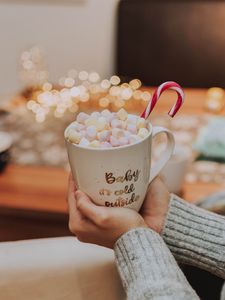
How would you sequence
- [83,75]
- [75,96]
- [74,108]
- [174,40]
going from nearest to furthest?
1. [74,108]
2. [75,96]
3. [174,40]
4. [83,75]

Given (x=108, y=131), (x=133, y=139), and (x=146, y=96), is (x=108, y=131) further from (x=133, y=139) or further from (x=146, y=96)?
(x=146, y=96)

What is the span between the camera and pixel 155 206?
0.90 meters

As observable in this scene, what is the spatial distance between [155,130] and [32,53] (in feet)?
4.17

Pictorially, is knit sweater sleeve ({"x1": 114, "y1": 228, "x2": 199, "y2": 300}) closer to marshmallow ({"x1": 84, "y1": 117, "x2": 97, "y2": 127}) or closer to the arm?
the arm

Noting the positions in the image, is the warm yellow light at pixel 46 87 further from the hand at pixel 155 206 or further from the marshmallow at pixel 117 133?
the marshmallow at pixel 117 133

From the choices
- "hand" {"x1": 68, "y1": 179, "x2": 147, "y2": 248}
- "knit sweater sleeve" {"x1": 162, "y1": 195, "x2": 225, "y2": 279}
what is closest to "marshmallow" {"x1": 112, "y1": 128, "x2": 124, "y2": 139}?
"hand" {"x1": 68, "y1": 179, "x2": 147, "y2": 248}

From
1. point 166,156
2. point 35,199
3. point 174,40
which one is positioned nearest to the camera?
→ point 166,156

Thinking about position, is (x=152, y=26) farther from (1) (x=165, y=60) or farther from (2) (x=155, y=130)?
(2) (x=155, y=130)

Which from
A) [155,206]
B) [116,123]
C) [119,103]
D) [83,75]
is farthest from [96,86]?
[116,123]

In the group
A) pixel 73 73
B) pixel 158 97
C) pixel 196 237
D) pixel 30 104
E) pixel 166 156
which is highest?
pixel 158 97

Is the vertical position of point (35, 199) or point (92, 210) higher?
point (92, 210)

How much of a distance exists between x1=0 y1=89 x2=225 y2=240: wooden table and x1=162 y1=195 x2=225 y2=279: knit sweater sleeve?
32 centimetres

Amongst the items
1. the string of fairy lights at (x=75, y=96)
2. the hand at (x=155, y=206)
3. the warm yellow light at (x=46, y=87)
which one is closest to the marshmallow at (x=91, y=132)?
the hand at (x=155, y=206)

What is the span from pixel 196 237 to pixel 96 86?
1.12 metres
